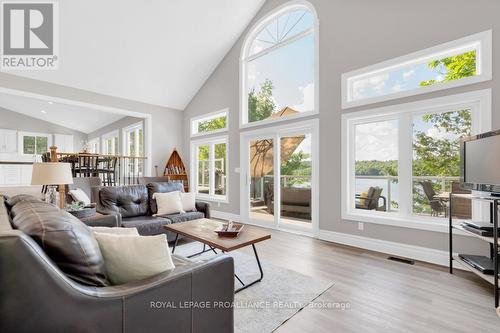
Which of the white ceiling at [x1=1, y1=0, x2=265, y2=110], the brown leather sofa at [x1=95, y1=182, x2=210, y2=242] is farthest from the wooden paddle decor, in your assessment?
the brown leather sofa at [x1=95, y1=182, x2=210, y2=242]

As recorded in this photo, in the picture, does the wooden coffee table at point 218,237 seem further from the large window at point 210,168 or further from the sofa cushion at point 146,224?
the large window at point 210,168

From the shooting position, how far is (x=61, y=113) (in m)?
8.88

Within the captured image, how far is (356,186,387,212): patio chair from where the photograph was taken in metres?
3.64

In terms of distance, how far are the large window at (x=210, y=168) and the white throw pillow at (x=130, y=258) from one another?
4632mm

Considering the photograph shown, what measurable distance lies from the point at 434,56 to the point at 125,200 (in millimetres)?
4634

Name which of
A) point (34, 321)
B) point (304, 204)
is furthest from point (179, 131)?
point (34, 321)

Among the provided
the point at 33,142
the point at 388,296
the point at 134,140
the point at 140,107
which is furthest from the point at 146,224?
the point at 33,142

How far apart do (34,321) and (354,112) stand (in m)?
3.92

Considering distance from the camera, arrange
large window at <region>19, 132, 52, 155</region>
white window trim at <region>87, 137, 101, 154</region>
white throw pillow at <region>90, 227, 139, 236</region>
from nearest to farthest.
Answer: white throw pillow at <region>90, 227, 139, 236</region>, large window at <region>19, 132, 52, 155</region>, white window trim at <region>87, 137, 101, 154</region>

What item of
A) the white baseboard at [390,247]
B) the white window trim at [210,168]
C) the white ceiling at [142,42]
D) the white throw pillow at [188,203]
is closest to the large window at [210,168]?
the white window trim at [210,168]

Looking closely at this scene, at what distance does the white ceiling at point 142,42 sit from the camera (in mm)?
4324

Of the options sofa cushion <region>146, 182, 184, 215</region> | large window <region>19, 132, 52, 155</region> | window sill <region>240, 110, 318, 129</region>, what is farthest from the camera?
large window <region>19, 132, 52, 155</region>

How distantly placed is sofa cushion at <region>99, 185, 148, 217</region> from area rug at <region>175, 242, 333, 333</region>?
1827 mm

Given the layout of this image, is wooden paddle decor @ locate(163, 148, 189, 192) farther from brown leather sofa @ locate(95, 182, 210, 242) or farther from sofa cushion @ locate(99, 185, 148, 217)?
sofa cushion @ locate(99, 185, 148, 217)
